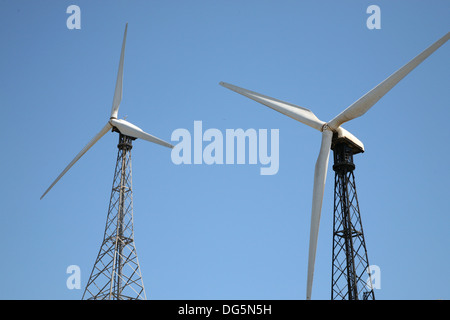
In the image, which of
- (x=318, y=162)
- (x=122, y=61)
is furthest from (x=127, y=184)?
(x=318, y=162)

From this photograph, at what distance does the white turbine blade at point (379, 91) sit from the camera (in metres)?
43.1

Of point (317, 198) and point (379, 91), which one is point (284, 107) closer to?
point (379, 91)

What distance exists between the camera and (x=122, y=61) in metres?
69.3

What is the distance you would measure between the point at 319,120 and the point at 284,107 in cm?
313

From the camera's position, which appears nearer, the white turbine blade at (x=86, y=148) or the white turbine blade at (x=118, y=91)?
Answer: the white turbine blade at (x=86, y=148)

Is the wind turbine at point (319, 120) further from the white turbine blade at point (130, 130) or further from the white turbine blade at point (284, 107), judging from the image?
the white turbine blade at point (130, 130)

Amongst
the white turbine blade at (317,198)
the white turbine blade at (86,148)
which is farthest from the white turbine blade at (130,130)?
the white turbine blade at (317,198)

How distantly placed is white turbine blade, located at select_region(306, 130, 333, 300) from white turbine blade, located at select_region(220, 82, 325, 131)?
57.0 inches

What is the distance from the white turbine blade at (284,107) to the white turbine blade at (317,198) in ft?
4.75

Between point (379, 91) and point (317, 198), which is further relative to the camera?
point (379, 91)

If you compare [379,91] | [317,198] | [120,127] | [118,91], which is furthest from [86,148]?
[379,91]

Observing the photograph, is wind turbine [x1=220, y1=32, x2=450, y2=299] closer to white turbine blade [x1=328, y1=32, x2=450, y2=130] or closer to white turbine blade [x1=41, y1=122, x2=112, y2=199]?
white turbine blade [x1=328, y1=32, x2=450, y2=130]

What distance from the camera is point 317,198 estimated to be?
4525cm
